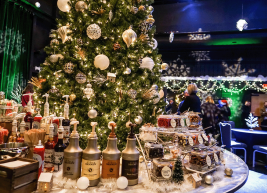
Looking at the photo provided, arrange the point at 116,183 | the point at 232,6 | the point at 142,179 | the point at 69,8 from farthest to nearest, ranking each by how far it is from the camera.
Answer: the point at 232,6, the point at 69,8, the point at 142,179, the point at 116,183

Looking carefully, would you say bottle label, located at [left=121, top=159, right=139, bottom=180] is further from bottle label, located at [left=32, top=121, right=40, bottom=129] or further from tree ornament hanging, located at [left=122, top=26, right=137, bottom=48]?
tree ornament hanging, located at [left=122, top=26, right=137, bottom=48]

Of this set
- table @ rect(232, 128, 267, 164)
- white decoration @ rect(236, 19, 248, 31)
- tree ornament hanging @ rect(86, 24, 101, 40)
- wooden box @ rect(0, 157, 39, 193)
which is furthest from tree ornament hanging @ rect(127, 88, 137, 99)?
white decoration @ rect(236, 19, 248, 31)

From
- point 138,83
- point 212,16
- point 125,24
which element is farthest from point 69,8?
point 212,16

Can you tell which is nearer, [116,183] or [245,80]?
[116,183]

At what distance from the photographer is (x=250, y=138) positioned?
491 centimetres

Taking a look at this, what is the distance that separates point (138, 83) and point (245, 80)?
705 cm

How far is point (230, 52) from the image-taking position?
8.18 metres

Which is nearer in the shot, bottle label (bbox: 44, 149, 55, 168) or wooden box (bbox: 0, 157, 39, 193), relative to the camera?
wooden box (bbox: 0, 157, 39, 193)

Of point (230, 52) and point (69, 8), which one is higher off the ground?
point (230, 52)

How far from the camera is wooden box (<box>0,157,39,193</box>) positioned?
2.96ft

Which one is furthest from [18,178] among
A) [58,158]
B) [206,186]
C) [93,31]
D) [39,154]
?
[93,31]

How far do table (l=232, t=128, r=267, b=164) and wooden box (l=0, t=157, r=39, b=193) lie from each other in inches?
194

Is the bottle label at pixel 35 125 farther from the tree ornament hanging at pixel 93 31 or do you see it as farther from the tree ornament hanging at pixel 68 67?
the tree ornament hanging at pixel 93 31

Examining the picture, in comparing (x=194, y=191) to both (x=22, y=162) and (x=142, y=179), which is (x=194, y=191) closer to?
(x=142, y=179)
